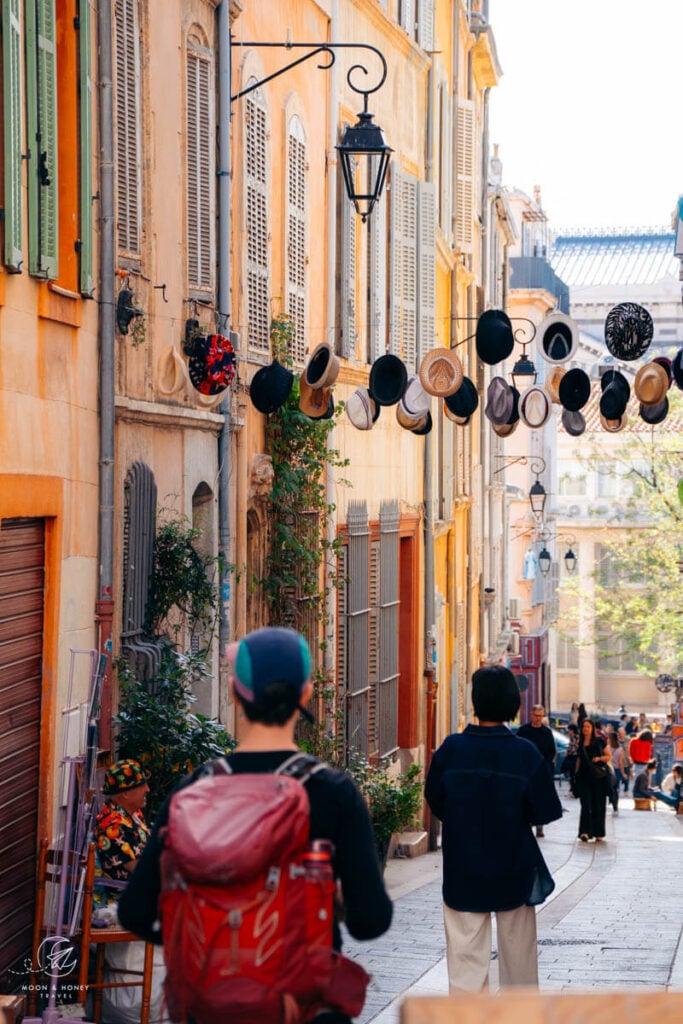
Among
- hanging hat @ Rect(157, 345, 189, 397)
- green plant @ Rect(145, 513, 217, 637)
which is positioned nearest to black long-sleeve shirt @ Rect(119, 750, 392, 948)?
green plant @ Rect(145, 513, 217, 637)

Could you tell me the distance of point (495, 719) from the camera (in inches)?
245

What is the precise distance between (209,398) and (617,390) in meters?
4.02

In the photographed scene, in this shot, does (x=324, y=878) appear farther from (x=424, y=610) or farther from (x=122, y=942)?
(x=424, y=610)

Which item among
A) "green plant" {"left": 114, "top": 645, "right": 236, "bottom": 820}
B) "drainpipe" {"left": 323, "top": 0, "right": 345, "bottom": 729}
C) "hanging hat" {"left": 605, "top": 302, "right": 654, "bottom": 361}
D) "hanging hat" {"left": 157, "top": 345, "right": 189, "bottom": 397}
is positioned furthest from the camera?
"drainpipe" {"left": 323, "top": 0, "right": 345, "bottom": 729}

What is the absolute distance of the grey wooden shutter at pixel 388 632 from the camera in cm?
1769

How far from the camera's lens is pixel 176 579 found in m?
10.3

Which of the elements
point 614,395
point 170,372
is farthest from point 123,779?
point 614,395

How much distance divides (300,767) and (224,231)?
849cm

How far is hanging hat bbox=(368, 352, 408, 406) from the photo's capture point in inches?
546

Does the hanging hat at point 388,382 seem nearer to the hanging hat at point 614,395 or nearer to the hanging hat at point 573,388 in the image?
the hanging hat at point 573,388

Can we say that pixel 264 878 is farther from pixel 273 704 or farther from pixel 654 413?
pixel 654 413

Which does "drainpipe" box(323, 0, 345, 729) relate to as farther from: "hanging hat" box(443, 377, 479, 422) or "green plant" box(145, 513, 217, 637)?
"green plant" box(145, 513, 217, 637)

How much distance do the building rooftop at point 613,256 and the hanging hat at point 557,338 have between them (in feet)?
268

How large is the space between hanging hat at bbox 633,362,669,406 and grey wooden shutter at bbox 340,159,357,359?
12.4ft
